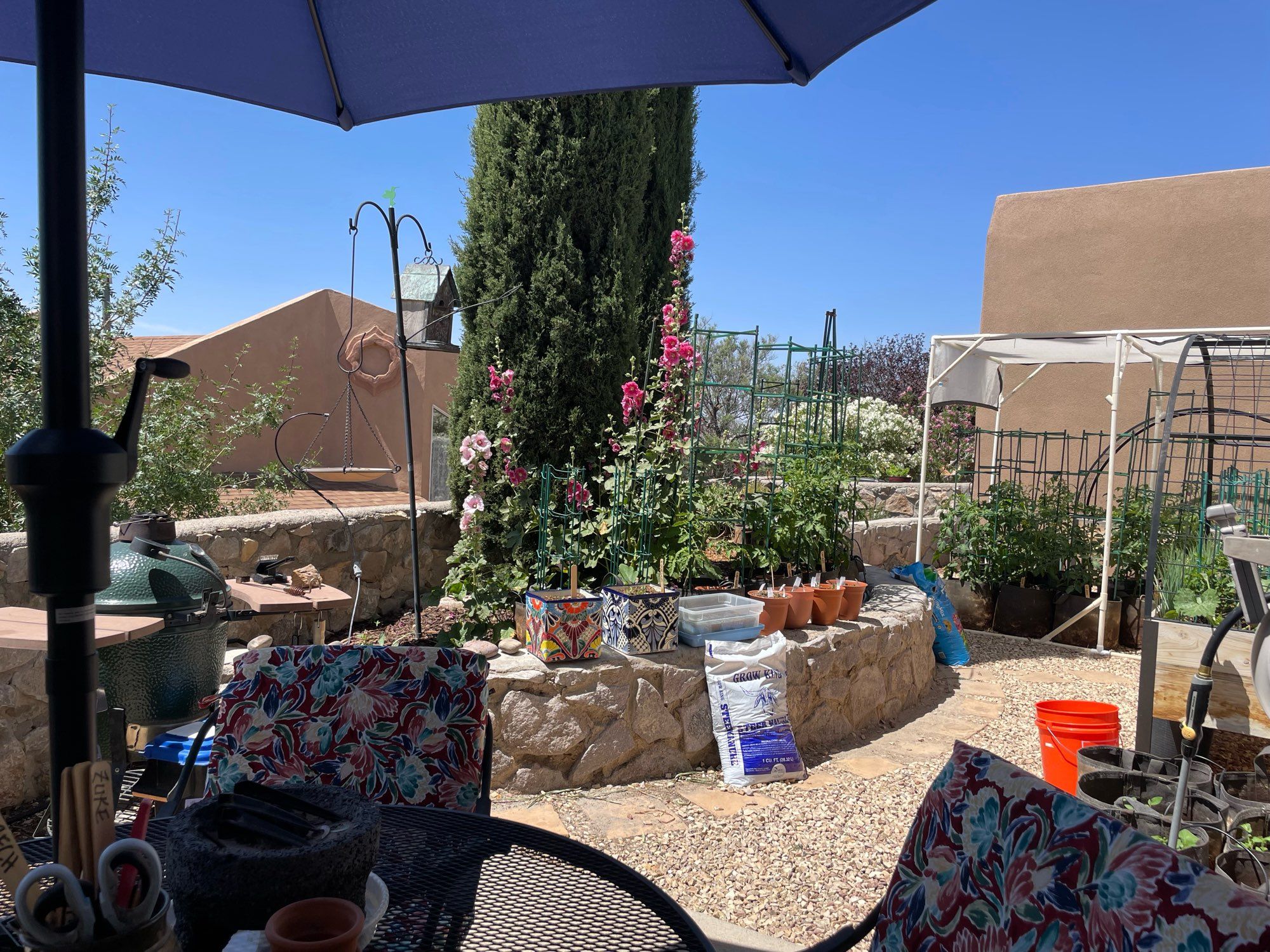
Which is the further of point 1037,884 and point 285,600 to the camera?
point 285,600

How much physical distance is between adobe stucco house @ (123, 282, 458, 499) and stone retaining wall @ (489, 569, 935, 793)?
6.23 m

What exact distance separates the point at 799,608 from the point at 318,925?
3.26 m

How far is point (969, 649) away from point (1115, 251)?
5749 millimetres

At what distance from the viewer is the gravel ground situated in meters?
2.36

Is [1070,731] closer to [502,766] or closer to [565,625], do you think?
[565,625]

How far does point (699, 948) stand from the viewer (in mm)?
918

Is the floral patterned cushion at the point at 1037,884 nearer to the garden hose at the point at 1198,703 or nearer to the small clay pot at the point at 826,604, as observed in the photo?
the garden hose at the point at 1198,703

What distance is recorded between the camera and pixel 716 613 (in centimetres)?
346

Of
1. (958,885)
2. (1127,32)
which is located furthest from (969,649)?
(1127,32)

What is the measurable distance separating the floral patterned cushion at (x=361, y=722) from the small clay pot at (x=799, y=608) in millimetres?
2308

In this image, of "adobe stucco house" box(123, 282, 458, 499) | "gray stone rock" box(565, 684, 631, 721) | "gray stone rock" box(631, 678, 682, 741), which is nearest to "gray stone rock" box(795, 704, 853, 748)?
"gray stone rock" box(631, 678, 682, 741)

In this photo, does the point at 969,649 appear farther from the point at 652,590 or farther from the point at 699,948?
the point at 699,948

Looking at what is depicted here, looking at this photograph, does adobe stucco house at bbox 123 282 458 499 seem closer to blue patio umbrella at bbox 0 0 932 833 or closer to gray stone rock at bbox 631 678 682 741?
gray stone rock at bbox 631 678 682 741

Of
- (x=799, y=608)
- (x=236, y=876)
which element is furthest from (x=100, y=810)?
(x=799, y=608)
